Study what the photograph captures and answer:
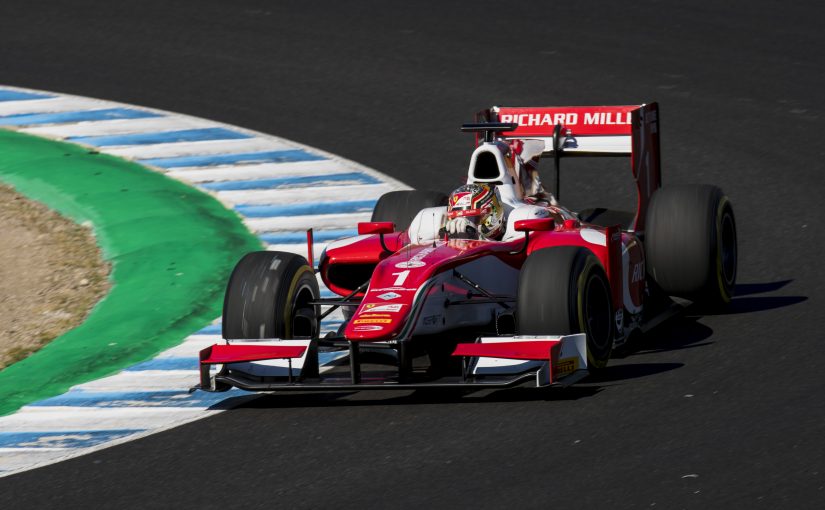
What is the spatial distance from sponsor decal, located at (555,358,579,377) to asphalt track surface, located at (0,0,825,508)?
0.52 ft

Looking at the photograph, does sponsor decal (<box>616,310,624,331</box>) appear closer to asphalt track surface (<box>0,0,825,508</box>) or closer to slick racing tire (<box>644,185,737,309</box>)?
asphalt track surface (<box>0,0,825,508</box>)

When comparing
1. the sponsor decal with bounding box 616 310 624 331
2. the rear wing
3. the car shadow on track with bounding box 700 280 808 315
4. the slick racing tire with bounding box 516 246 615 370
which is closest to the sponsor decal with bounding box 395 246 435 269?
the slick racing tire with bounding box 516 246 615 370

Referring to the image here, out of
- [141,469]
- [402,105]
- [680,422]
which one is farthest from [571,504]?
[402,105]

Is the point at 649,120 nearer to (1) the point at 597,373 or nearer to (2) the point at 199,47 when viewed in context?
(1) the point at 597,373

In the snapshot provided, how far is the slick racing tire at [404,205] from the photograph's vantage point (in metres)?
11.4

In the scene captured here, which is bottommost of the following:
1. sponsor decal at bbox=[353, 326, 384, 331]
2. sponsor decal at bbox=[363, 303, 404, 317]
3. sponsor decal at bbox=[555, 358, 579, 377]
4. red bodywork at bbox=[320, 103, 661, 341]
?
sponsor decal at bbox=[555, 358, 579, 377]

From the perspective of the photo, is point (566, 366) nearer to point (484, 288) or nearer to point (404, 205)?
point (484, 288)

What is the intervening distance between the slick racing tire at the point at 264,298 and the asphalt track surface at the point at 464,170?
17.5 inches

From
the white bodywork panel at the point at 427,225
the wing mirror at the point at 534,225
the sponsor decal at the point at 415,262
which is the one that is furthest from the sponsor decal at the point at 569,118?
the sponsor decal at the point at 415,262

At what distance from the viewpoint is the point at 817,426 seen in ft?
26.2

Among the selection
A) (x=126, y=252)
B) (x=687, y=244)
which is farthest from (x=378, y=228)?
(x=126, y=252)

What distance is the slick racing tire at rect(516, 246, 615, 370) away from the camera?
908 cm

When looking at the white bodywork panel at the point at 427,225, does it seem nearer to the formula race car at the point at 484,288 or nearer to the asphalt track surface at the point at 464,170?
the formula race car at the point at 484,288

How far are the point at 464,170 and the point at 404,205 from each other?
412cm
